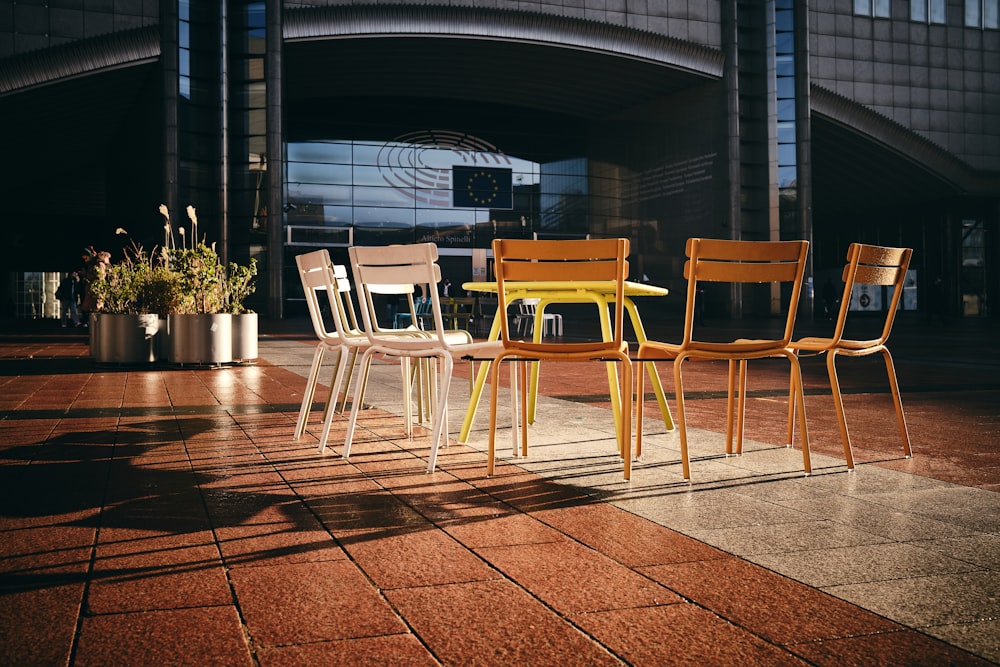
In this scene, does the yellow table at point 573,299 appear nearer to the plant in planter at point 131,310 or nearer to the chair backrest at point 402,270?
the chair backrest at point 402,270

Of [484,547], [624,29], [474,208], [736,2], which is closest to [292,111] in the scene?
[474,208]

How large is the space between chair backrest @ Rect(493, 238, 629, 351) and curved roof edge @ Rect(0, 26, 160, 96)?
91.3 feet

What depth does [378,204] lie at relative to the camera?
37.4 m

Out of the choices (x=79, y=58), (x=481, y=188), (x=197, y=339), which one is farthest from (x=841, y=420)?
(x=481, y=188)

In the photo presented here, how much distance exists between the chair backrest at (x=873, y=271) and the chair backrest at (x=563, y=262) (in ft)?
3.71

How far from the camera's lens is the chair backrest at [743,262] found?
4.23 m

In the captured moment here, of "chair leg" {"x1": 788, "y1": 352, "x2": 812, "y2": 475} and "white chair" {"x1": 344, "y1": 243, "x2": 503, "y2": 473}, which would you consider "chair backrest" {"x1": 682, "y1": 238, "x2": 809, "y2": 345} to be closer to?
"chair leg" {"x1": 788, "y1": 352, "x2": 812, "y2": 475}

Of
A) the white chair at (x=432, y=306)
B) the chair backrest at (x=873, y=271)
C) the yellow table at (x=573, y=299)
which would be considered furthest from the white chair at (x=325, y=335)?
the chair backrest at (x=873, y=271)

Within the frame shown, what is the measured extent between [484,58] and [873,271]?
30.2 m

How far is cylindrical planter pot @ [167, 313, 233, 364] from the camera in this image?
36.1 feet

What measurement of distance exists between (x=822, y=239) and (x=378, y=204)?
2536 cm

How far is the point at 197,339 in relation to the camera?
11.0 m

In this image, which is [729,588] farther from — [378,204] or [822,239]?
[822,239]

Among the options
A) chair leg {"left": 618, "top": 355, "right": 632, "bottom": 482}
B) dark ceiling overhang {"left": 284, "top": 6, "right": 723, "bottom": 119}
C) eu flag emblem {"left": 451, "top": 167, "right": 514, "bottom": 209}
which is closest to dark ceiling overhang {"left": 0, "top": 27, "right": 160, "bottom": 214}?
dark ceiling overhang {"left": 284, "top": 6, "right": 723, "bottom": 119}
